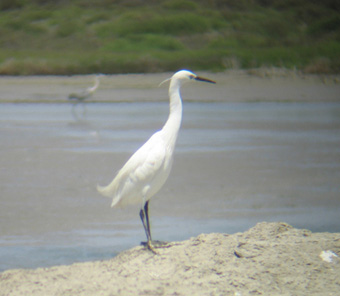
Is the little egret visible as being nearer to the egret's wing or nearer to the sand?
the egret's wing

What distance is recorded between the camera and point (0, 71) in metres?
25.5

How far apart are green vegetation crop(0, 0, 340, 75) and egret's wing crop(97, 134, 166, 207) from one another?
19.9m

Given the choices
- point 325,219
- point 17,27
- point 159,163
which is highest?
point 17,27

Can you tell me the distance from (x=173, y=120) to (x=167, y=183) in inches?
122

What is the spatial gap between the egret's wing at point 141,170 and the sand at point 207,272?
17.2 inches

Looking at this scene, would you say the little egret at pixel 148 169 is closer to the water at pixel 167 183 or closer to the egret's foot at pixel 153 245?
the egret's foot at pixel 153 245

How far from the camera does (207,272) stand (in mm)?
4434

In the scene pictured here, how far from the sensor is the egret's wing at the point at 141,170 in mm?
4965

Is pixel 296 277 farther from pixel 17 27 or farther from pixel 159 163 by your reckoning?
pixel 17 27

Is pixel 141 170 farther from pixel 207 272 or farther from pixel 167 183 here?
pixel 167 183

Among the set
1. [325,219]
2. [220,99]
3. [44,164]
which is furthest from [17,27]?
[325,219]

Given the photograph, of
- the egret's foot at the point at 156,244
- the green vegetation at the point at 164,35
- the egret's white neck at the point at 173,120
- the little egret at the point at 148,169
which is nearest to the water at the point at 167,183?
the egret's foot at the point at 156,244

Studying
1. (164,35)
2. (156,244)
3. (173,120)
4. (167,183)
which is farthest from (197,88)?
(156,244)

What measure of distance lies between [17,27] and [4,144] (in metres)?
22.0
